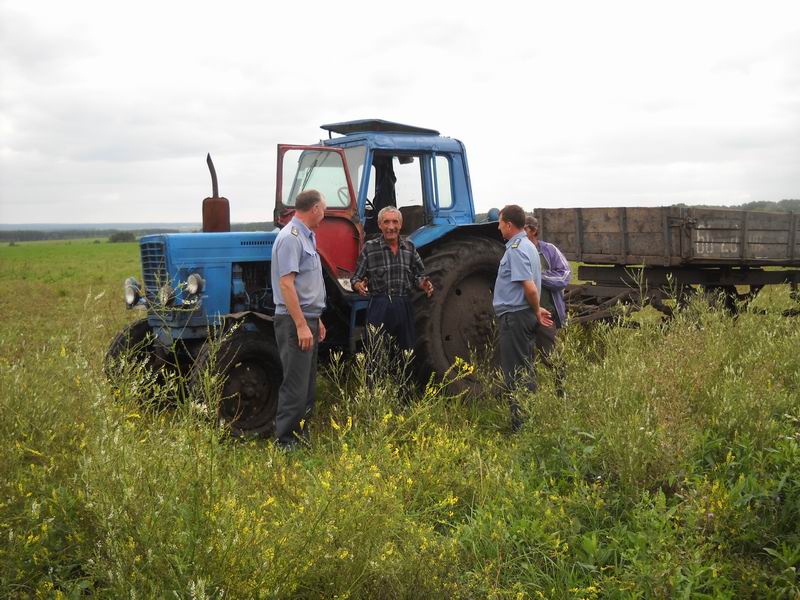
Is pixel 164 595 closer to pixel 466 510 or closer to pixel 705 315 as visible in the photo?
pixel 466 510

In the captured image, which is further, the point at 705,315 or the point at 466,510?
the point at 705,315

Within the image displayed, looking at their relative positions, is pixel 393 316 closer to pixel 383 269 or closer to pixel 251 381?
pixel 383 269

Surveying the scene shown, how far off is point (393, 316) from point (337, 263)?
823 mm

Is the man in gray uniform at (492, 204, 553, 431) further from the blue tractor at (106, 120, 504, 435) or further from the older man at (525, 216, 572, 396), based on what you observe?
the blue tractor at (106, 120, 504, 435)

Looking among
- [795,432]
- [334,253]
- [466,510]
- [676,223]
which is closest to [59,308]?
[334,253]

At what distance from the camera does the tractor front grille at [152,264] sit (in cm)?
600

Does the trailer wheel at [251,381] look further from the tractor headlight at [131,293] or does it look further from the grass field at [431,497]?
the tractor headlight at [131,293]

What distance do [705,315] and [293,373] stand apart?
3.37 meters

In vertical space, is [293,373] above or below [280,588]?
above

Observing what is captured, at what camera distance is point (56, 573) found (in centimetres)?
287

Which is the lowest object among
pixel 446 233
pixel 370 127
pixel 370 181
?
pixel 446 233

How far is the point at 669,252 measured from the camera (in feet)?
27.2

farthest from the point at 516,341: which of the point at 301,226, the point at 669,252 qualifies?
the point at 669,252

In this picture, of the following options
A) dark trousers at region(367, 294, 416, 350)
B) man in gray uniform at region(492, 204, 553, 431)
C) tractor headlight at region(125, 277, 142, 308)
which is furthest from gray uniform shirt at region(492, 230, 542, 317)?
tractor headlight at region(125, 277, 142, 308)
